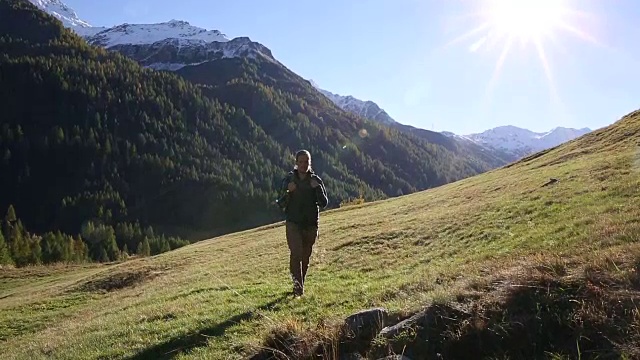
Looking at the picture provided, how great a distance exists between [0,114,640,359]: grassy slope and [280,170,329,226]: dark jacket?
220 centimetres

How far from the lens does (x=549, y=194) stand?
23719 mm

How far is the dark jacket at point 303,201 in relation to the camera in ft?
42.7

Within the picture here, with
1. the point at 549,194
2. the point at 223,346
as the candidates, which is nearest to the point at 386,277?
the point at 223,346

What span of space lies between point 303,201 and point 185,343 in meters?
4.65

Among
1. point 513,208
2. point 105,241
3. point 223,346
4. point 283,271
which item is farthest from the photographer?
point 105,241

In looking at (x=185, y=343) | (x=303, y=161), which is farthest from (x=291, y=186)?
(x=185, y=343)

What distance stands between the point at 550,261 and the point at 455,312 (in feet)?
6.90

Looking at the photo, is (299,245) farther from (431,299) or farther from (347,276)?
(431,299)

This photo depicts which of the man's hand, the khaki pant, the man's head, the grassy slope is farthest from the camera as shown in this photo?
the khaki pant

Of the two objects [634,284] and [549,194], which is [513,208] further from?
[634,284]

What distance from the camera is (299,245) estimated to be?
43.4 feet

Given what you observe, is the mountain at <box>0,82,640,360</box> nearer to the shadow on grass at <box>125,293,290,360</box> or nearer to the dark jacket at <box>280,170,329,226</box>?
the shadow on grass at <box>125,293,290,360</box>

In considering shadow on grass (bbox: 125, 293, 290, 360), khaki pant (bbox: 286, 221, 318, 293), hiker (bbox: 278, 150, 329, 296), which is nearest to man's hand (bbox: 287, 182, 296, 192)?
hiker (bbox: 278, 150, 329, 296)

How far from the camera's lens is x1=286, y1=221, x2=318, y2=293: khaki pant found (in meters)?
13.2
